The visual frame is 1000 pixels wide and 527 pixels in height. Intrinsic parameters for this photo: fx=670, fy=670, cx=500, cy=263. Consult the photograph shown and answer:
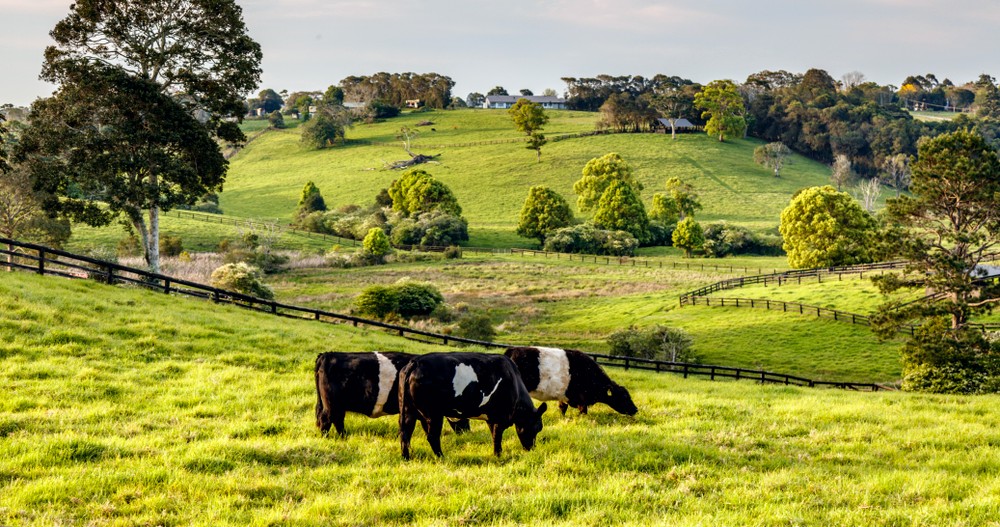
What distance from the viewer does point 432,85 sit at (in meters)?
182

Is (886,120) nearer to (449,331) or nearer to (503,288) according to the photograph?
(503,288)

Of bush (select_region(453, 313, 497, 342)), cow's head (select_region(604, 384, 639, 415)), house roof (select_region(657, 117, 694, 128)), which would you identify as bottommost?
bush (select_region(453, 313, 497, 342))

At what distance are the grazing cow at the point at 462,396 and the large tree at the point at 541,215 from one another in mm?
71143

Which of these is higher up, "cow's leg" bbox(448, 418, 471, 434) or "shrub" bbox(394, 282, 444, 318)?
"cow's leg" bbox(448, 418, 471, 434)

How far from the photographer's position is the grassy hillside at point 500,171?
101 m

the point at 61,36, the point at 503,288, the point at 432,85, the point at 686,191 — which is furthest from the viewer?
the point at 432,85

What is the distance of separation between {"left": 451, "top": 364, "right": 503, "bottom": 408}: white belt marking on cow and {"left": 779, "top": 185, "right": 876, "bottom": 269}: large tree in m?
53.5

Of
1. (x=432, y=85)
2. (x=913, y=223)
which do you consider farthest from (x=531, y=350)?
(x=432, y=85)

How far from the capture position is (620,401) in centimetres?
1322

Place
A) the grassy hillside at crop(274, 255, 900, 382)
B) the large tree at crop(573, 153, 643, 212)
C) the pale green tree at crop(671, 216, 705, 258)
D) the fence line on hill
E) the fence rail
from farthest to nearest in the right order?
1. the large tree at crop(573, 153, 643, 212)
2. the pale green tree at crop(671, 216, 705, 258)
3. the fence line on hill
4. the fence rail
5. the grassy hillside at crop(274, 255, 900, 382)

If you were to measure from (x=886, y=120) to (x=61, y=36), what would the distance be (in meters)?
142

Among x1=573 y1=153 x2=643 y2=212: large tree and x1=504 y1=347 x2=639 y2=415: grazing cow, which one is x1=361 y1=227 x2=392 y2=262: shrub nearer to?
x1=573 y1=153 x2=643 y2=212: large tree

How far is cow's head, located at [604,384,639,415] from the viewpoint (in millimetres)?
13172

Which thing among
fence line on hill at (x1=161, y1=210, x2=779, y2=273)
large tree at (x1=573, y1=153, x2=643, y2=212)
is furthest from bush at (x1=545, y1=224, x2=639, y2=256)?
large tree at (x1=573, y1=153, x2=643, y2=212)
